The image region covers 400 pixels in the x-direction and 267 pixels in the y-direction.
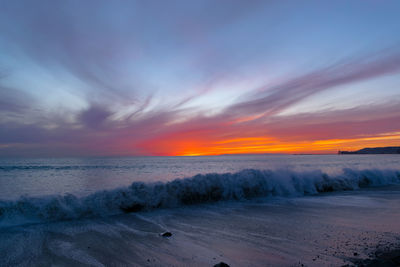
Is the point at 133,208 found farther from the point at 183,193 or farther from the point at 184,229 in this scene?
the point at 184,229

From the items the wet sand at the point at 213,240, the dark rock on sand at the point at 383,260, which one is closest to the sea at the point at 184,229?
the wet sand at the point at 213,240

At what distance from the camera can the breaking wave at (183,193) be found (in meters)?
6.55

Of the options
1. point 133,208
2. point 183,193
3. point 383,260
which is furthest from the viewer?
point 183,193

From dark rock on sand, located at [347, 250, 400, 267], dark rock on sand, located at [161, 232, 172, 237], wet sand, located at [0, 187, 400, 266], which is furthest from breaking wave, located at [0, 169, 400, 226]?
dark rock on sand, located at [347, 250, 400, 267]

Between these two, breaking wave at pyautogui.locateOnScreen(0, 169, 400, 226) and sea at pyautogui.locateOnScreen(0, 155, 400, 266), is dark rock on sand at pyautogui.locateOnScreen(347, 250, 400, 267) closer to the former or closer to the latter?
sea at pyautogui.locateOnScreen(0, 155, 400, 266)

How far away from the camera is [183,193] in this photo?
360 inches


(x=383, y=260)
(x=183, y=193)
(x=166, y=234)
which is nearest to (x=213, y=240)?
(x=166, y=234)

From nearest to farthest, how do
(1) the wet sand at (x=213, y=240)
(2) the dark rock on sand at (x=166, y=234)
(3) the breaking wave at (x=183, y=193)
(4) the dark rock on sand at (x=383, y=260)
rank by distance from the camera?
(4) the dark rock on sand at (x=383, y=260), (1) the wet sand at (x=213, y=240), (2) the dark rock on sand at (x=166, y=234), (3) the breaking wave at (x=183, y=193)

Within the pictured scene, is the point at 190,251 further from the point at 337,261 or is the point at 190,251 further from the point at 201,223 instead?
the point at 337,261

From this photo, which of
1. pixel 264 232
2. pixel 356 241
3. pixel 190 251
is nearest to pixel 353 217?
pixel 356 241

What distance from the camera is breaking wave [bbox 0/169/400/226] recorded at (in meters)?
6.55

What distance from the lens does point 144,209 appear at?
785 cm

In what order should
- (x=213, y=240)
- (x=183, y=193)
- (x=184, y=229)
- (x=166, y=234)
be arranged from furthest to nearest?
(x=183, y=193) → (x=184, y=229) → (x=166, y=234) → (x=213, y=240)

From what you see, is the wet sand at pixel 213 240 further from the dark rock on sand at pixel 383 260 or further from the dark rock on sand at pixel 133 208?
the dark rock on sand at pixel 133 208
